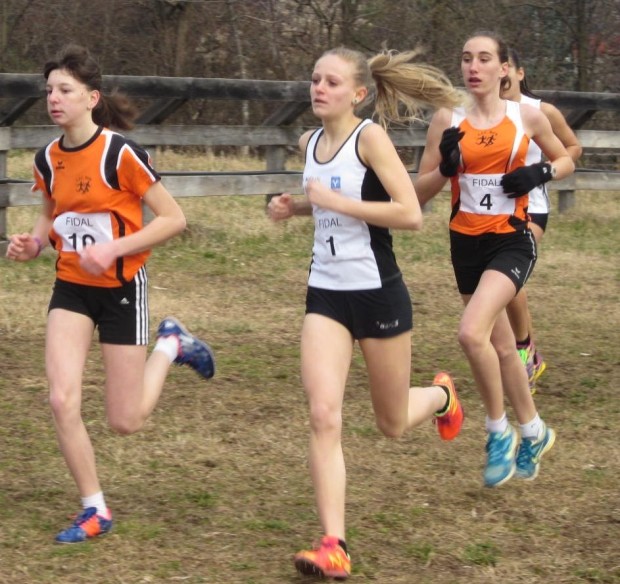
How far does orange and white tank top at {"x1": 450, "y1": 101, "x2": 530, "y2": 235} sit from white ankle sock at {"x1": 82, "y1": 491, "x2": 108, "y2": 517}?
2095 millimetres

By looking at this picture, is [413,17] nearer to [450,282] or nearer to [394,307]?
[450,282]

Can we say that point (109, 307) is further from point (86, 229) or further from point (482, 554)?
point (482, 554)

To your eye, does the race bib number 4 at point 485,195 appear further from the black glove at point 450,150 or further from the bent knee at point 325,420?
the bent knee at point 325,420

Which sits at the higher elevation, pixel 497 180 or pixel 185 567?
pixel 497 180

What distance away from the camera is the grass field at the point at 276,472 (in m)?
4.56

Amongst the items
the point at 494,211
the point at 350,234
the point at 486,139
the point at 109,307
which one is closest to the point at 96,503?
the point at 109,307

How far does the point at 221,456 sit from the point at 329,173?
1.77 metres

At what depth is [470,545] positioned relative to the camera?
476 cm

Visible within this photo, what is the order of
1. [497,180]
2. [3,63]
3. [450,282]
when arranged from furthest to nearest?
1. [3,63]
2. [450,282]
3. [497,180]

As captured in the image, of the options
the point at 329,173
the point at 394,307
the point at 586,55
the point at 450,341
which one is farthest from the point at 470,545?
the point at 586,55

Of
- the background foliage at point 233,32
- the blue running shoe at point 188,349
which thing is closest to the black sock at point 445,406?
the blue running shoe at point 188,349

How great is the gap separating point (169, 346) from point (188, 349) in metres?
0.18

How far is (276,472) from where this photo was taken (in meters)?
5.62

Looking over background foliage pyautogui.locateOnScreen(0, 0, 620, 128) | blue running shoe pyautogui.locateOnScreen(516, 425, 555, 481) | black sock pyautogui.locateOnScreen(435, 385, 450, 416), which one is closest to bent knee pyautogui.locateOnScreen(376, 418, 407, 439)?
black sock pyautogui.locateOnScreen(435, 385, 450, 416)
